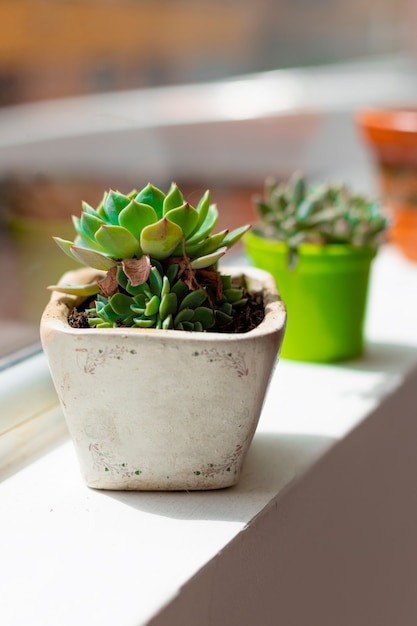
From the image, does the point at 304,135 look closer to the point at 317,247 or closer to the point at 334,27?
the point at 334,27

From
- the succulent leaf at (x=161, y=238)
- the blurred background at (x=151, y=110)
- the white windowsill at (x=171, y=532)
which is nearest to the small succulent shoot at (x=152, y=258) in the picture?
the succulent leaf at (x=161, y=238)

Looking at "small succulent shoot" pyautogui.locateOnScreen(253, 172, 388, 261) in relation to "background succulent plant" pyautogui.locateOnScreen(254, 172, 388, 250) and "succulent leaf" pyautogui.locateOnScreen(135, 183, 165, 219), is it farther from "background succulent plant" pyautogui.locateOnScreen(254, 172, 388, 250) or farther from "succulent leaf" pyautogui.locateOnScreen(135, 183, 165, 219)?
"succulent leaf" pyautogui.locateOnScreen(135, 183, 165, 219)

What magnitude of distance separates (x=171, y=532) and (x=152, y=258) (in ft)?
0.50

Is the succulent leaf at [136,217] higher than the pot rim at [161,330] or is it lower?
higher

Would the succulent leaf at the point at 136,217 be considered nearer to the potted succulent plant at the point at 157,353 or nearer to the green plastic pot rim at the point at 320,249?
the potted succulent plant at the point at 157,353

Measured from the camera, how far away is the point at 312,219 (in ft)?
2.14

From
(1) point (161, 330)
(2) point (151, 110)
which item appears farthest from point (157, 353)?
(2) point (151, 110)

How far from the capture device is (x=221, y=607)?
42 cm

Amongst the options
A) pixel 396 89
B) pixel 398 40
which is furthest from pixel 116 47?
pixel 398 40

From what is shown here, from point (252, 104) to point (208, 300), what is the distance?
3.67ft

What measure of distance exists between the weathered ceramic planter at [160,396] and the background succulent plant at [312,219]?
202mm

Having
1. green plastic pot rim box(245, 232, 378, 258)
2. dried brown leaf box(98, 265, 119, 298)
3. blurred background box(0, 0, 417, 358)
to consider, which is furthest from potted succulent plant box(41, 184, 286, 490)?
blurred background box(0, 0, 417, 358)

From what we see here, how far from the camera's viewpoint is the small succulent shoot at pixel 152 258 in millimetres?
432

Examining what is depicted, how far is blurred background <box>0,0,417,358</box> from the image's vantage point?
3.65 feet
